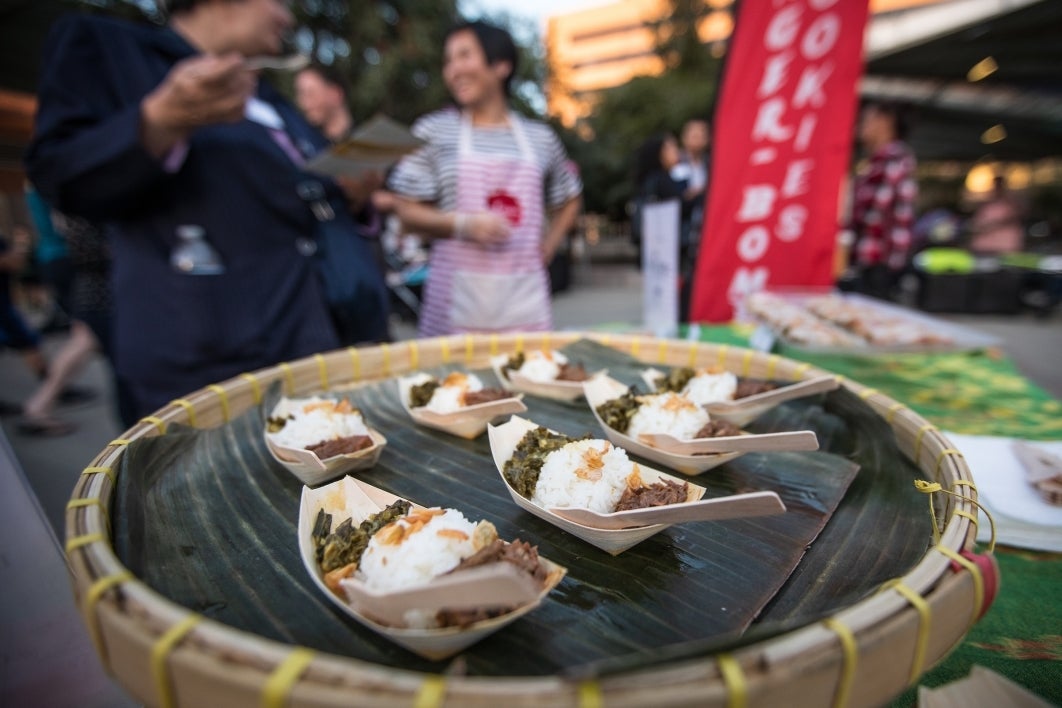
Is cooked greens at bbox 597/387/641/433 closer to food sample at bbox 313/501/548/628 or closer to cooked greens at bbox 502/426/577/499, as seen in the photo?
cooked greens at bbox 502/426/577/499

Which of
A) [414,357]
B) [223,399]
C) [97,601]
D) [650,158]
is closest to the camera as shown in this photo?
[97,601]

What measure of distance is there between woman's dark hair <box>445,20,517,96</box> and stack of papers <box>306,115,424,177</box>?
3.00 feet

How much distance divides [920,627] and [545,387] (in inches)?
43.2

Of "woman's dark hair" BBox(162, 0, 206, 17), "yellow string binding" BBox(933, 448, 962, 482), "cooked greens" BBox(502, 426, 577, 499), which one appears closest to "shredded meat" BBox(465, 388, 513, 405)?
"cooked greens" BBox(502, 426, 577, 499)

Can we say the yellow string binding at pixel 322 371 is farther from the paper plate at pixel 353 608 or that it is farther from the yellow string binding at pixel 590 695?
the yellow string binding at pixel 590 695

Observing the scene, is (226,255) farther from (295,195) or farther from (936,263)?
(936,263)

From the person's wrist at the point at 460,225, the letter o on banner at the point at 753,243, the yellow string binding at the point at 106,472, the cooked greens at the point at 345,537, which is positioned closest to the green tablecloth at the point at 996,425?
the letter o on banner at the point at 753,243

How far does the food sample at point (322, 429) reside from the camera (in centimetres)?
118

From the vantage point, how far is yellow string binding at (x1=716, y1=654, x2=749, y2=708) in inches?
20.0

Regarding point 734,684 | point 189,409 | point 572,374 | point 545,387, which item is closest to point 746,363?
point 572,374

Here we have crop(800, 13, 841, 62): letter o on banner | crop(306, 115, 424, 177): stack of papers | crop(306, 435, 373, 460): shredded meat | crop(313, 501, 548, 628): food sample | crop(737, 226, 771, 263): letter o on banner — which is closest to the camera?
crop(313, 501, 548, 628): food sample

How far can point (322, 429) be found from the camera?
1232 mm

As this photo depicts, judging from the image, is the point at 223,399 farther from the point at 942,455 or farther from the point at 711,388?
the point at 942,455

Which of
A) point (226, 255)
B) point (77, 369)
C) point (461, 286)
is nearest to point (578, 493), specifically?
point (226, 255)
